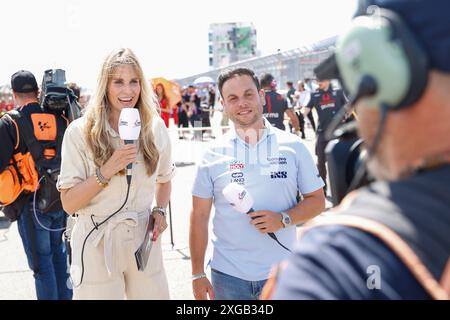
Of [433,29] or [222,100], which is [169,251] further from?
[433,29]

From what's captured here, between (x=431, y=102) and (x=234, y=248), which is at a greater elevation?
(x=431, y=102)

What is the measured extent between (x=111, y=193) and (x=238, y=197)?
0.70 m

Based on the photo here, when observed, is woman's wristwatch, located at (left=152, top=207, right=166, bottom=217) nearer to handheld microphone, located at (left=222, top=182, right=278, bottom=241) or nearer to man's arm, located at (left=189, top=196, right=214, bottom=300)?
man's arm, located at (left=189, top=196, right=214, bottom=300)

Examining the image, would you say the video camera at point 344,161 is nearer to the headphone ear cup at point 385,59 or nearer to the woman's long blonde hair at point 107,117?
the headphone ear cup at point 385,59

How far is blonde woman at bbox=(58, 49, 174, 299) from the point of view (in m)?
2.76

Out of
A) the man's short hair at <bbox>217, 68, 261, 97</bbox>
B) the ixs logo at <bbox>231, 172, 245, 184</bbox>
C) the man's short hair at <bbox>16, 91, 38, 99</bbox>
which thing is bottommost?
the ixs logo at <bbox>231, 172, 245, 184</bbox>

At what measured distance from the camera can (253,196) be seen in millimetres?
2738

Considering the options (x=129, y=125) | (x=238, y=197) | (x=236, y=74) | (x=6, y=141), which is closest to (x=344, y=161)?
(x=238, y=197)

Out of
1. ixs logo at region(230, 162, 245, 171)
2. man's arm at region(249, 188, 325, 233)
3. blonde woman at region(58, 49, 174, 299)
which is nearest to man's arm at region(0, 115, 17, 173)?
blonde woman at region(58, 49, 174, 299)

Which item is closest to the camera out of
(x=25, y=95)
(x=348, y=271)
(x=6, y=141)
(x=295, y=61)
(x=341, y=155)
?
(x=348, y=271)

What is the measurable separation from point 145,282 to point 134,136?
798 mm

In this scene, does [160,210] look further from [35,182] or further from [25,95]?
[25,95]
